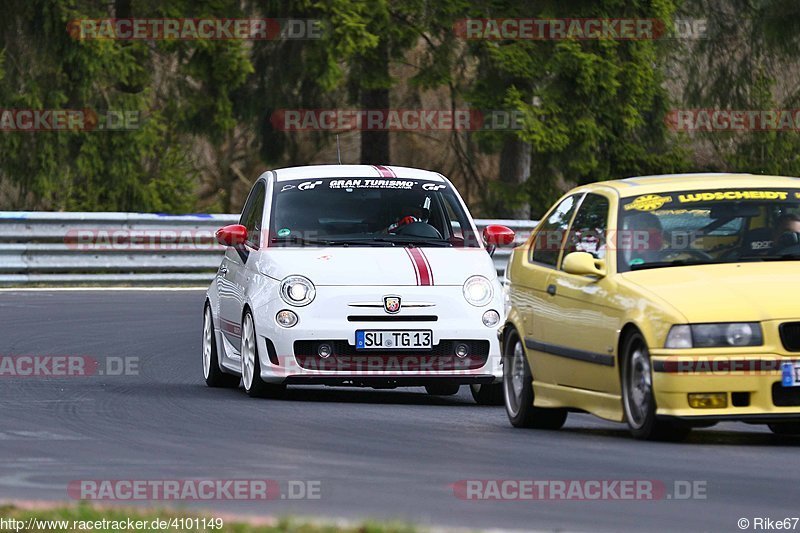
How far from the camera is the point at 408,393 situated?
14.0 metres

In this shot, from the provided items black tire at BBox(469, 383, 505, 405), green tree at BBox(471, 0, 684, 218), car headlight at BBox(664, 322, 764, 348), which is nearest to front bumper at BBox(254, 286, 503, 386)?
black tire at BBox(469, 383, 505, 405)

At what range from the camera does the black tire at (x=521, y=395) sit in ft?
36.6

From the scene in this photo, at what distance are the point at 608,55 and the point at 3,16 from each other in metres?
9.77

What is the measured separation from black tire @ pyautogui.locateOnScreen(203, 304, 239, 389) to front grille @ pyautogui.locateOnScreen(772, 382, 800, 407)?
5883mm

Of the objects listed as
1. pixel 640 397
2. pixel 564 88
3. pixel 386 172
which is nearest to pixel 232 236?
pixel 386 172

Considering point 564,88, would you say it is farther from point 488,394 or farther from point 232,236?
point 488,394

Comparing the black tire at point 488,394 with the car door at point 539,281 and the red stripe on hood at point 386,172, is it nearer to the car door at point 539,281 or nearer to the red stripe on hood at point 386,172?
the car door at point 539,281

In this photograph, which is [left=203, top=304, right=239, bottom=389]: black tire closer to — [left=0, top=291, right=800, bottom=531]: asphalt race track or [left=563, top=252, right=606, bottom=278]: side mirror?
[left=0, top=291, right=800, bottom=531]: asphalt race track

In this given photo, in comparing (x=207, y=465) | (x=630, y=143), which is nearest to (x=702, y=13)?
(x=630, y=143)

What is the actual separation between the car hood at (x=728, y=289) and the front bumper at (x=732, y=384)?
202mm

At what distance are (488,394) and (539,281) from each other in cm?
222

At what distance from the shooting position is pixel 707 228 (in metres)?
10.5

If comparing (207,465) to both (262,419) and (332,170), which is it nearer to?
(262,419)

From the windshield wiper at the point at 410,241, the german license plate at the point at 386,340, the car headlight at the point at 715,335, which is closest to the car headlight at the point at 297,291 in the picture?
the german license plate at the point at 386,340
